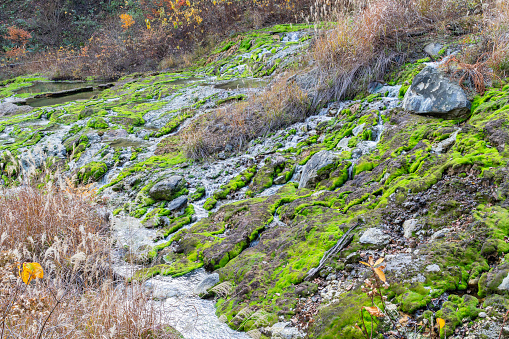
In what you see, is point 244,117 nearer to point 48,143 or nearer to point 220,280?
point 220,280

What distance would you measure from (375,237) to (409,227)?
10.5 inches

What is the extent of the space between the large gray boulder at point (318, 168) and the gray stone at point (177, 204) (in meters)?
1.80

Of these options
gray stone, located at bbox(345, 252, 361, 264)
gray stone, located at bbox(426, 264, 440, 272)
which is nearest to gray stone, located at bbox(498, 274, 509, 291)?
gray stone, located at bbox(426, 264, 440, 272)

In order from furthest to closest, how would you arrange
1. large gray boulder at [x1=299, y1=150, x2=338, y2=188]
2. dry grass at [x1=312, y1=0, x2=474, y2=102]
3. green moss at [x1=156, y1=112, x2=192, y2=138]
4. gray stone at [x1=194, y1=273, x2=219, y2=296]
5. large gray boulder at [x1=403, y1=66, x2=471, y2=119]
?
green moss at [x1=156, y1=112, x2=192, y2=138], dry grass at [x1=312, y1=0, x2=474, y2=102], large gray boulder at [x1=299, y1=150, x2=338, y2=188], large gray boulder at [x1=403, y1=66, x2=471, y2=119], gray stone at [x1=194, y1=273, x2=219, y2=296]

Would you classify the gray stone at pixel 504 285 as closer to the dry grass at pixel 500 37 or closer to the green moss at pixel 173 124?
the dry grass at pixel 500 37

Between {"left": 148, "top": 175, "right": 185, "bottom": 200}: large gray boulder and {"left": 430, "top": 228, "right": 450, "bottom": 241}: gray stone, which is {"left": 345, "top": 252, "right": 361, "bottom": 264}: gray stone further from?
{"left": 148, "top": 175, "right": 185, "bottom": 200}: large gray boulder

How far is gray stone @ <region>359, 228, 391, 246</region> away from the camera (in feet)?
8.19

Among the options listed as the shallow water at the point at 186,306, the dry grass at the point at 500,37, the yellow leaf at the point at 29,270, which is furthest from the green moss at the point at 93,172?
the dry grass at the point at 500,37

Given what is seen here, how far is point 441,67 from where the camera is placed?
4.19 meters

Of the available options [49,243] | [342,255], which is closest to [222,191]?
[49,243]

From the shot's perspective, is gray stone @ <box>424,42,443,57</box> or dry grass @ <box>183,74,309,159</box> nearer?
gray stone @ <box>424,42,443,57</box>

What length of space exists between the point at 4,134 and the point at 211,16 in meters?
9.41

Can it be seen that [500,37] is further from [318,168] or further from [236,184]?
[236,184]

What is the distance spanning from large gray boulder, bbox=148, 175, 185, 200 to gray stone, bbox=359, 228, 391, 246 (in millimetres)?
3280
